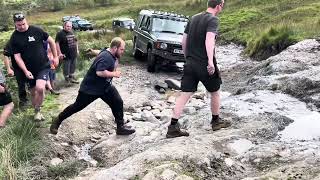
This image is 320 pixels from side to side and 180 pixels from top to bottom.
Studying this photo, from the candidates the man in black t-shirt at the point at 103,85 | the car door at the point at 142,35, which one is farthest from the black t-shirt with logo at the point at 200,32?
the car door at the point at 142,35

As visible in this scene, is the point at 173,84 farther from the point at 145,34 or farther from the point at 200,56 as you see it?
the point at 200,56

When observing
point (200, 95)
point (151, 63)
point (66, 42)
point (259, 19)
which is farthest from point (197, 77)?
point (259, 19)

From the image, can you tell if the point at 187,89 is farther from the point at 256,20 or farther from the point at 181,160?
the point at 256,20

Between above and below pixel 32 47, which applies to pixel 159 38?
below

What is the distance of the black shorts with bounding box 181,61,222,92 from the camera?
23.3ft

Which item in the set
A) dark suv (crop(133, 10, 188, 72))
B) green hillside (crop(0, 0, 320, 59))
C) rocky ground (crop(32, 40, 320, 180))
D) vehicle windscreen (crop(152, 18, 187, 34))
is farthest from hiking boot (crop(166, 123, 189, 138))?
green hillside (crop(0, 0, 320, 59))

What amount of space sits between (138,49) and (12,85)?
6856 mm

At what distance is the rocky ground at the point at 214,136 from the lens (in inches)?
235

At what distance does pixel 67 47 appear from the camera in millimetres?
12383

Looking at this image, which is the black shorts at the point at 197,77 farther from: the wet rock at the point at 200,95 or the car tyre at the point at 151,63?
the car tyre at the point at 151,63

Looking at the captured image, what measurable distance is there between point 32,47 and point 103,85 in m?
1.57

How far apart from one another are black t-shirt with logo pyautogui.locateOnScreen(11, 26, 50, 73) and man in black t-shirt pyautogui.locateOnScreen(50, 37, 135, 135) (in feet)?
3.49

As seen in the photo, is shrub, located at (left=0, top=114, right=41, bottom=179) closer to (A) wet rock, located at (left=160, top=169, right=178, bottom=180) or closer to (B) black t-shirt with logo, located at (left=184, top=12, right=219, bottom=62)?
(A) wet rock, located at (left=160, top=169, right=178, bottom=180)

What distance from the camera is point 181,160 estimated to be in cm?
607
